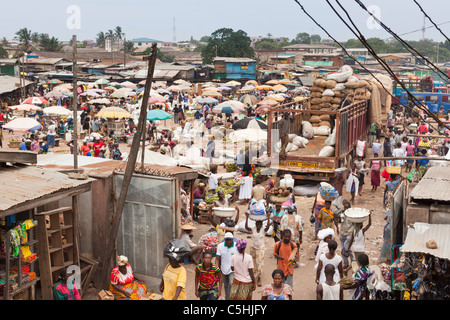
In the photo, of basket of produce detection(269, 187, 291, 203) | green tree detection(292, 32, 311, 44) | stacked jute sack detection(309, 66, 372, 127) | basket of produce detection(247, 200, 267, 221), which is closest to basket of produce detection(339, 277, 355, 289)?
basket of produce detection(247, 200, 267, 221)

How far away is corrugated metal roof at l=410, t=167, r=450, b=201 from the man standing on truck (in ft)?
19.0

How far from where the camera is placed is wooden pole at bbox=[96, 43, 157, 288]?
728 centimetres

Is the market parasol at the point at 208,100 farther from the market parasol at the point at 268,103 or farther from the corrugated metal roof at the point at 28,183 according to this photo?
the corrugated metal roof at the point at 28,183

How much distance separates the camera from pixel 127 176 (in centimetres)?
742

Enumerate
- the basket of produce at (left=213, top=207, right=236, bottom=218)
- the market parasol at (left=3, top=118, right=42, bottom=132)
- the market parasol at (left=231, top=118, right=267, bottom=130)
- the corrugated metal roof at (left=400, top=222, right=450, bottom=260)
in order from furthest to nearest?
the market parasol at (left=231, top=118, right=267, bottom=130) < the market parasol at (left=3, top=118, right=42, bottom=132) < the basket of produce at (left=213, top=207, right=236, bottom=218) < the corrugated metal roof at (left=400, top=222, right=450, bottom=260)

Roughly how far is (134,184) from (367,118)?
13.6m

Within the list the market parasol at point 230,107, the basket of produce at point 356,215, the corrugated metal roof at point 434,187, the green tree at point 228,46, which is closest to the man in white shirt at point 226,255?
the basket of produce at point 356,215

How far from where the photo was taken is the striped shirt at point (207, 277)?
20.5 ft

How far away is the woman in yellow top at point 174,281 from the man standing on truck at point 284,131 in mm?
8431

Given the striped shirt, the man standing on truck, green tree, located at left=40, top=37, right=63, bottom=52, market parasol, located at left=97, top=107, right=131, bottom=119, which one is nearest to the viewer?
the striped shirt

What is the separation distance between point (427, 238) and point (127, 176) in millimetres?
3897

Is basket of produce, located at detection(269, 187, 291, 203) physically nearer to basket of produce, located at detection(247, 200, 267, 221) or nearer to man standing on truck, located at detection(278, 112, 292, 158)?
basket of produce, located at detection(247, 200, 267, 221)

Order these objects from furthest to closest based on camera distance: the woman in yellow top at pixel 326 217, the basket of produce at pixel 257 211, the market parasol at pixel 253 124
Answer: the market parasol at pixel 253 124 < the woman in yellow top at pixel 326 217 < the basket of produce at pixel 257 211
